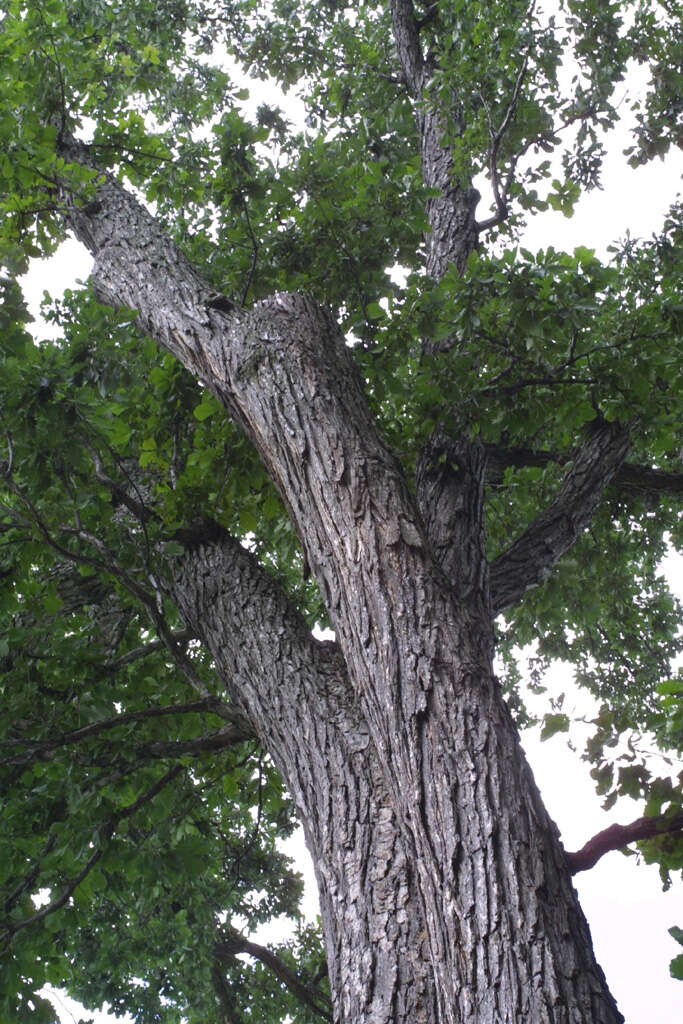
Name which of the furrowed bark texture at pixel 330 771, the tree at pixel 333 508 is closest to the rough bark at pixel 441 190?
the tree at pixel 333 508

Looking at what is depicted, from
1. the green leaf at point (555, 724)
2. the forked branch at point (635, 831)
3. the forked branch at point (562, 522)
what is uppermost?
the forked branch at point (562, 522)

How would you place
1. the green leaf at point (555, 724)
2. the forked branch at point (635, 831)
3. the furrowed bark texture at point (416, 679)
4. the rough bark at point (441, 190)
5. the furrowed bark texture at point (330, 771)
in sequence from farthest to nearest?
the rough bark at point (441, 190), the green leaf at point (555, 724), the forked branch at point (635, 831), the furrowed bark texture at point (330, 771), the furrowed bark texture at point (416, 679)

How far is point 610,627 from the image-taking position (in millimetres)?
7723

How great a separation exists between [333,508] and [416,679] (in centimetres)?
71

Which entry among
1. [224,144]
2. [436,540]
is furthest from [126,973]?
[224,144]

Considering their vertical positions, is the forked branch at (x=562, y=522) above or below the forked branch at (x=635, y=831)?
above

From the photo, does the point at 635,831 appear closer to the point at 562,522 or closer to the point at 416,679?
the point at 416,679

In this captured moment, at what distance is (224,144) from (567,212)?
81.8 inches

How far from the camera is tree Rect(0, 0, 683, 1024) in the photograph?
7.23ft

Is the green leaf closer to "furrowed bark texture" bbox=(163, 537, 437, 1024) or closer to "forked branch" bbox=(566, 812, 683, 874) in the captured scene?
"forked branch" bbox=(566, 812, 683, 874)

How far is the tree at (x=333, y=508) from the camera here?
86.8 inches

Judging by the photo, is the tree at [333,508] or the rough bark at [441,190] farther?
the rough bark at [441,190]

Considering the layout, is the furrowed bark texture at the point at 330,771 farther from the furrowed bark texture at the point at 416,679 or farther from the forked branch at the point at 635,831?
the forked branch at the point at 635,831

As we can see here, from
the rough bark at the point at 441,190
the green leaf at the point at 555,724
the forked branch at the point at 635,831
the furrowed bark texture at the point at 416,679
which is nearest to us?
the furrowed bark texture at the point at 416,679
